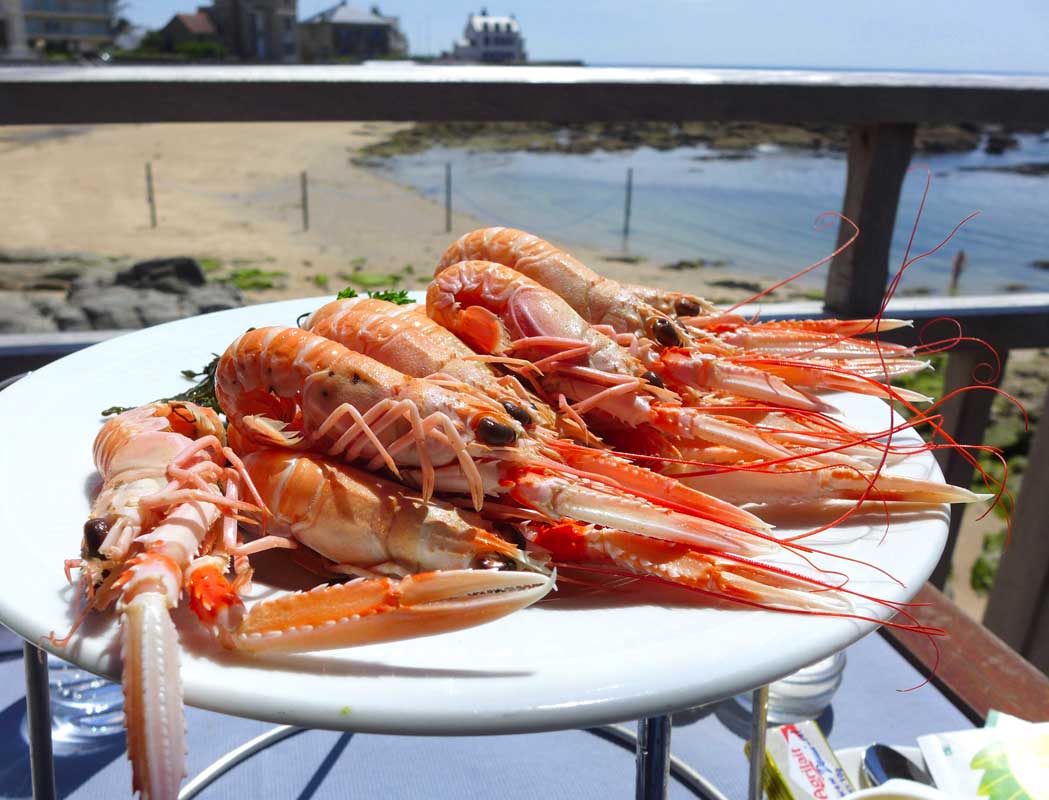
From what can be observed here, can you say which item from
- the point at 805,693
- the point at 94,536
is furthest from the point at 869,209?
the point at 94,536

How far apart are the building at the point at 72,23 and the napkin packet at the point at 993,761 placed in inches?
2337

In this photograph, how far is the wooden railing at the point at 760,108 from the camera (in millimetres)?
2426

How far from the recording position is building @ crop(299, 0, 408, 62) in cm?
4616

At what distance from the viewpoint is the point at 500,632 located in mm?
789

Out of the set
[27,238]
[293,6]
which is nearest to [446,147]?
[27,238]

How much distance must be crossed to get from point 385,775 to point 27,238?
19.3 metres

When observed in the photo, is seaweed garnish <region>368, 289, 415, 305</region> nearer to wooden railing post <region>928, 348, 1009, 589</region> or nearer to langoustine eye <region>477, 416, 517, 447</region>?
langoustine eye <region>477, 416, 517, 447</region>

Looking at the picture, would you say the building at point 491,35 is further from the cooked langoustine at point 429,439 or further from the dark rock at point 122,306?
the cooked langoustine at point 429,439

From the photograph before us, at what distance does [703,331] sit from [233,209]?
2041 centimetres

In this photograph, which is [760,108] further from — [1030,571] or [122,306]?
[122,306]

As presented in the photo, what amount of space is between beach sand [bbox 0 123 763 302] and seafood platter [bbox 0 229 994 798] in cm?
1120

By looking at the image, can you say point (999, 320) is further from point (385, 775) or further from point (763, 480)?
point (385, 775)

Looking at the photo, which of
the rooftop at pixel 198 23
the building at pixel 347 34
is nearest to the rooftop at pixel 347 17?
the building at pixel 347 34

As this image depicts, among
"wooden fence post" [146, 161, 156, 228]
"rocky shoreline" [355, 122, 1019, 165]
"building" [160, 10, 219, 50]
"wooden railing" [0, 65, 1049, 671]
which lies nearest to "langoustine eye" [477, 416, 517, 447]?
"wooden railing" [0, 65, 1049, 671]
